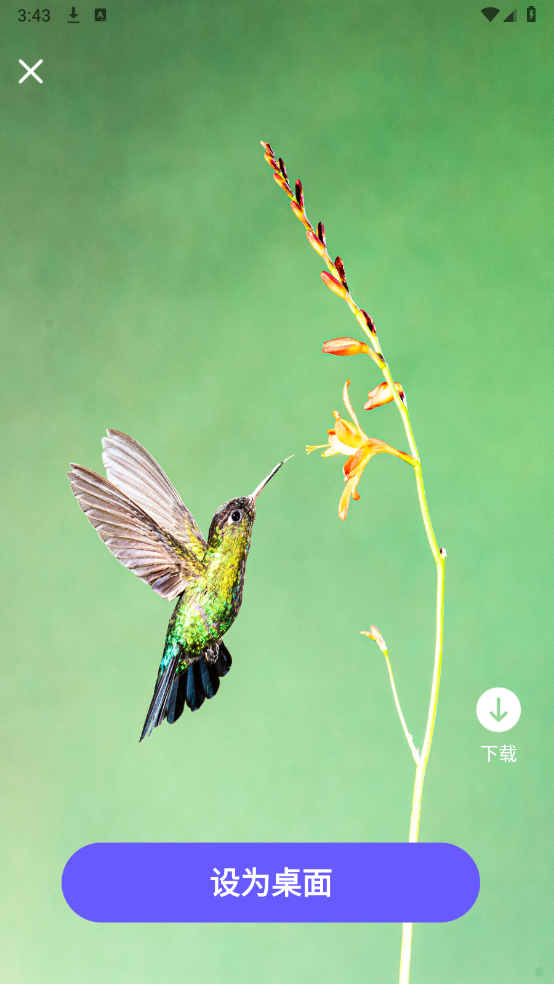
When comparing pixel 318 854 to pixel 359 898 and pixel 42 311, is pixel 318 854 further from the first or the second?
pixel 42 311

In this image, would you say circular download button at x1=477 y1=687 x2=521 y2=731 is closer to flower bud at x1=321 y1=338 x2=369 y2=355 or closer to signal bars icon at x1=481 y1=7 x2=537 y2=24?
flower bud at x1=321 y1=338 x2=369 y2=355

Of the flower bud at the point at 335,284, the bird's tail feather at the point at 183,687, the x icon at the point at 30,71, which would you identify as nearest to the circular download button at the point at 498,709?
the bird's tail feather at the point at 183,687

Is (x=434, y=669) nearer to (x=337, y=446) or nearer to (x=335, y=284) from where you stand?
(x=337, y=446)

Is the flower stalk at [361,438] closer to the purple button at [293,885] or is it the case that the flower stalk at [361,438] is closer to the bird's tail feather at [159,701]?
the purple button at [293,885]

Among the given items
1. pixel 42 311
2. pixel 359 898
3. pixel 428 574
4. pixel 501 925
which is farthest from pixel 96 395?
pixel 501 925

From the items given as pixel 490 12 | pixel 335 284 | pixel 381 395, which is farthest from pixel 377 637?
pixel 490 12

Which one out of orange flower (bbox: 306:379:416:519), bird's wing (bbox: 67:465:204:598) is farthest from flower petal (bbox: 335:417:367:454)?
bird's wing (bbox: 67:465:204:598)
